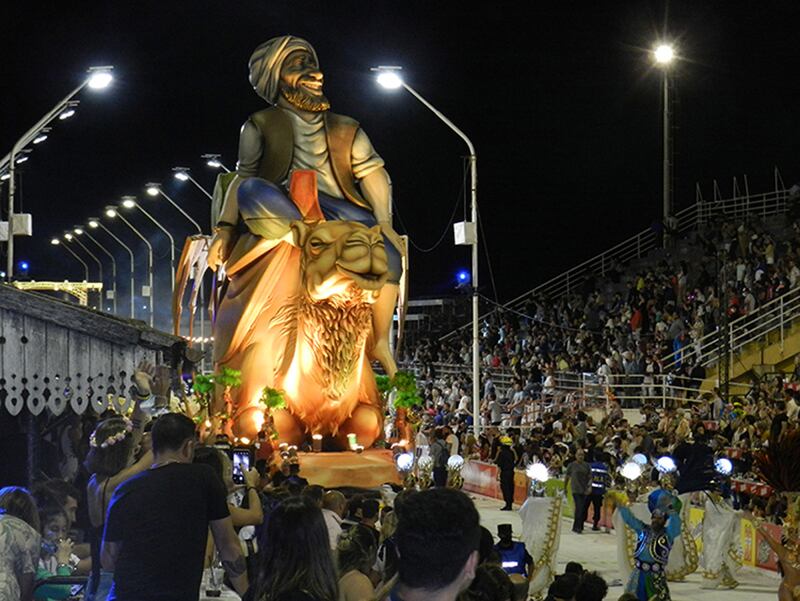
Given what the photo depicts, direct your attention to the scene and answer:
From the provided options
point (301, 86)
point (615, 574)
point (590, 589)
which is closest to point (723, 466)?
point (615, 574)

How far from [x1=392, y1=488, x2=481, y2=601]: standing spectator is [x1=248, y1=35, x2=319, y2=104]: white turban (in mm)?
23486

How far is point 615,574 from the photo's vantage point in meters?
19.2

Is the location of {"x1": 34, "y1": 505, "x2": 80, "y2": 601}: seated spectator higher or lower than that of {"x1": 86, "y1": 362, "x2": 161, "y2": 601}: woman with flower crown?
lower

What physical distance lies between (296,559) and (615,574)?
13157mm

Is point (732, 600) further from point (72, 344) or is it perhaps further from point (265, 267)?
point (265, 267)

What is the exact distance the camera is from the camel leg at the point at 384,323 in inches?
1093

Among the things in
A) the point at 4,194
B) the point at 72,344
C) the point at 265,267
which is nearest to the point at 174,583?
the point at 72,344

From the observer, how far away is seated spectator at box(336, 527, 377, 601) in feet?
23.7

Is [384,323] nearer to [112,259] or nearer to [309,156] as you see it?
[309,156]

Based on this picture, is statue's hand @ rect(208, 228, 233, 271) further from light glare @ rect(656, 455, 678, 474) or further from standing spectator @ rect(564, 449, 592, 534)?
light glare @ rect(656, 455, 678, 474)

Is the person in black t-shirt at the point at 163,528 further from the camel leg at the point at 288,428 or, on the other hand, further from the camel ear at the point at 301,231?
the camel leg at the point at 288,428

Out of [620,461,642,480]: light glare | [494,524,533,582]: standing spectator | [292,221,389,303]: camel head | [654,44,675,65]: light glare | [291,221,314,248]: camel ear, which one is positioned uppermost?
[654,44,675,65]: light glare

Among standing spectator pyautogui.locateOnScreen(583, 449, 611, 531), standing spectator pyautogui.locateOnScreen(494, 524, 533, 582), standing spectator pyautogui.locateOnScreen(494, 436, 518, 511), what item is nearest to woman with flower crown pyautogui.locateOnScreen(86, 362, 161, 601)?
standing spectator pyautogui.locateOnScreen(494, 524, 533, 582)

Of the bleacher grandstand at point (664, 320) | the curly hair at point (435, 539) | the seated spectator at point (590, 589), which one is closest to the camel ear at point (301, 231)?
the bleacher grandstand at point (664, 320)
